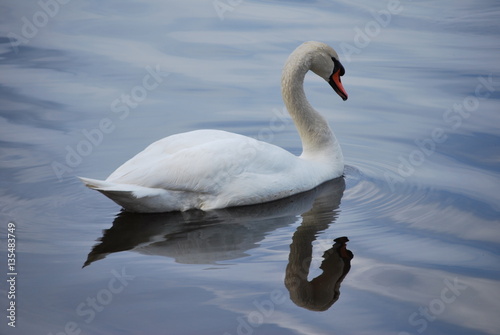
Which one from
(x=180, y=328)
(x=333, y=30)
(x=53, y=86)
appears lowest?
(x=180, y=328)

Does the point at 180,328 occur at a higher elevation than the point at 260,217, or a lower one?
lower

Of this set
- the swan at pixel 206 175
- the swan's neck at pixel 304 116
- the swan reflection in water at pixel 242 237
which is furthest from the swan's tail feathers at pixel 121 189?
the swan's neck at pixel 304 116

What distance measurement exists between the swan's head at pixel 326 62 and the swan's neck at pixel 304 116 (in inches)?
3.8

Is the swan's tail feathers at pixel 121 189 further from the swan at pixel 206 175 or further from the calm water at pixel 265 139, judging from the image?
the calm water at pixel 265 139

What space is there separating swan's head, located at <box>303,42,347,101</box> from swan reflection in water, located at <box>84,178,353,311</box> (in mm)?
1647

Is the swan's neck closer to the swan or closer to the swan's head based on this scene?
the swan's head

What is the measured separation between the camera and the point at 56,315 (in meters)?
5.99

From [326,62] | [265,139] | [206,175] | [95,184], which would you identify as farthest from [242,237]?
[265,139]

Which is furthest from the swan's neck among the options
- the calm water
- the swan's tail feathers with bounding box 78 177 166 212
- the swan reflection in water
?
the swan's tail feathers with bounding box 78 177 166 212

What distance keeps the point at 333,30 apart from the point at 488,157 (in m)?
5.49

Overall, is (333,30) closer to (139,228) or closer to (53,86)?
(53,86)

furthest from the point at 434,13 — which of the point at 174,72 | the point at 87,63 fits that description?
the point at 87,63

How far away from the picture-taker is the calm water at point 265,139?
Answer: 20.4 ft

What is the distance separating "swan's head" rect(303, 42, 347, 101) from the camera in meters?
9.33
